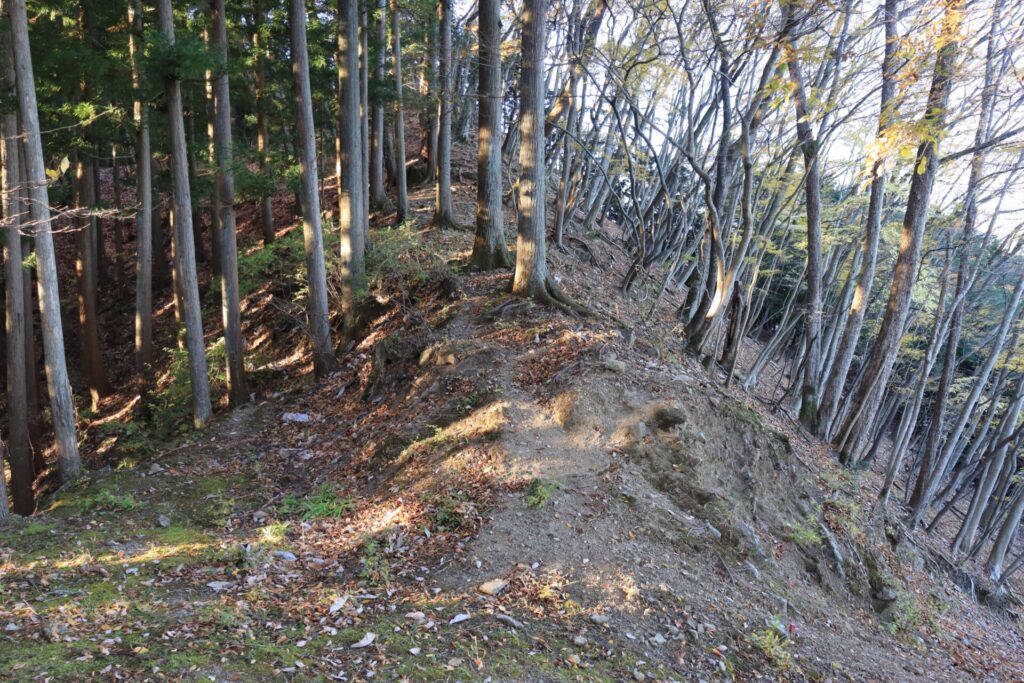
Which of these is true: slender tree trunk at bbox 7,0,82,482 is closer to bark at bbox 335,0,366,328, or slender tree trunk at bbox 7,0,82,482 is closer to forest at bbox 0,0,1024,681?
forest at bbox 0,0,1024,681

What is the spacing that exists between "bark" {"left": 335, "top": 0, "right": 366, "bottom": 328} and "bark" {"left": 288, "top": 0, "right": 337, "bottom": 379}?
28.3 inches

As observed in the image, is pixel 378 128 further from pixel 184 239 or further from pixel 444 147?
pixel 184 239

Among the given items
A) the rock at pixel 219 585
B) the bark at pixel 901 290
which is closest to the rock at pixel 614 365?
the rock at pixel 219 585

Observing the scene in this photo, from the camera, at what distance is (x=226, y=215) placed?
1195cm

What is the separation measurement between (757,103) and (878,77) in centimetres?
220

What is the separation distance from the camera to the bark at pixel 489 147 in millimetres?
11039

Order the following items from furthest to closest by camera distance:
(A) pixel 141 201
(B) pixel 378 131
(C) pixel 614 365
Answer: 1. (B) pixel 378 131
2. (A) pixel 141 201
3. (C) pixel 614 365

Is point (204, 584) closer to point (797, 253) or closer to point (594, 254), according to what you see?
point (594, 254)

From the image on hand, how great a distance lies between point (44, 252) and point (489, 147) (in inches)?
281

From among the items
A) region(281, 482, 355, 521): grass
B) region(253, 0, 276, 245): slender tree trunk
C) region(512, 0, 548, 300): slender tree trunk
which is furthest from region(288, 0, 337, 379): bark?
region(281, 482, 355, 521): grass

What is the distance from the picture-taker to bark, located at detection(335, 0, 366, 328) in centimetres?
1152

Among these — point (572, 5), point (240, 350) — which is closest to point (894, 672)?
point (240, 350)

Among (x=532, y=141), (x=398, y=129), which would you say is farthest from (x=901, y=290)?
(x=398, y=129)

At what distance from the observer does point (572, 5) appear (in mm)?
13656
